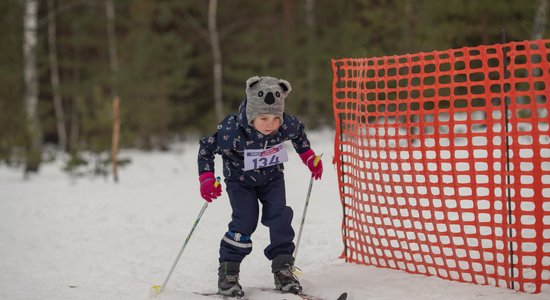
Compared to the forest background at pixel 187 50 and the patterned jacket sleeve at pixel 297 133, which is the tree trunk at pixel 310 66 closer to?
the forest background at pixel 187 50

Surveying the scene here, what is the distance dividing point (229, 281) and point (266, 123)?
125 cm

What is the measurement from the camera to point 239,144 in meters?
4.43

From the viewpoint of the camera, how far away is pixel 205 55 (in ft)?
77.3

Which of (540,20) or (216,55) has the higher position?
(216,55)

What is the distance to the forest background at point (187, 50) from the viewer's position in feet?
47.0

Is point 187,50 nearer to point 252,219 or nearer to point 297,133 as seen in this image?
point 297,133

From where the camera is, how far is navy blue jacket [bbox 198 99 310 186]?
4.43m

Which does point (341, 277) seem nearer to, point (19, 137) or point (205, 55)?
point (19, 137)

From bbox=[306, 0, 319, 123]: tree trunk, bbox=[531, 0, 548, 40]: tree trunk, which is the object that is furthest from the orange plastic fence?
bbox=[306, 0, 319, 123]: tree trunk

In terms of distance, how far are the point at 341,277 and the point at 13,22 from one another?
21404 mm

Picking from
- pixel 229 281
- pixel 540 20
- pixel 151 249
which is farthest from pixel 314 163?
pixel 540 20

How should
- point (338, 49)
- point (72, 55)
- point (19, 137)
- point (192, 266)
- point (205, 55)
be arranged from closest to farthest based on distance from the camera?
point (192, 266)
point (19, 137)
point (338, 49)
point (205, 55)
point (72, 55)

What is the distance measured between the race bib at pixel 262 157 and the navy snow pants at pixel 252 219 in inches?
7.4

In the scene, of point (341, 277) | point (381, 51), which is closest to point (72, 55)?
point (381, 51)
